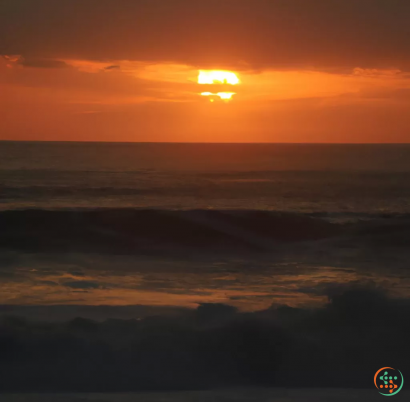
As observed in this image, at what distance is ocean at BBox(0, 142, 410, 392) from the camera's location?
499 cm

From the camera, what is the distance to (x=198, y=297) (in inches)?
330

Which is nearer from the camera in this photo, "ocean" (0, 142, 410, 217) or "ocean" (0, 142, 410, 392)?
"ocean" (0, 142, 410, 392)

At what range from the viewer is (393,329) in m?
6.25

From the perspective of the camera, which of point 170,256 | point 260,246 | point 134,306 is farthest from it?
point 260,246

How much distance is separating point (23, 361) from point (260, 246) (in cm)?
1065

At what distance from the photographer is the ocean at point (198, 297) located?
499cm

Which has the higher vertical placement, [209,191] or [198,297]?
[209,191]

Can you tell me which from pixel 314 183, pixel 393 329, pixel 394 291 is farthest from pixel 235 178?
pixel 393 329

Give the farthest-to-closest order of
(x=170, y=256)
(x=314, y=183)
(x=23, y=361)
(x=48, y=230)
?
(x=314, y=183) → (x=48, y=230) → (x=170, y=256) → (x=23, y=361)

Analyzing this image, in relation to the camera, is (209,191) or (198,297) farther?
(209,191)

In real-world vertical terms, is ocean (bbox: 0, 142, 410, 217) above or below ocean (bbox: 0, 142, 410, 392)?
above

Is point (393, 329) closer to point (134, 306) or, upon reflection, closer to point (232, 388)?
point (232, 388)

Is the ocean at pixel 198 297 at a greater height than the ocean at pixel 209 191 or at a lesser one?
lesser

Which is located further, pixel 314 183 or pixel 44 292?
pixel 314 183
